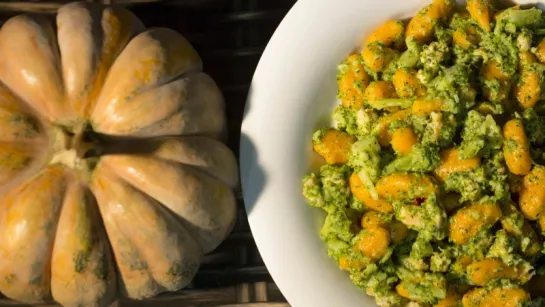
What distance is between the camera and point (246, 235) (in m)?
1.23

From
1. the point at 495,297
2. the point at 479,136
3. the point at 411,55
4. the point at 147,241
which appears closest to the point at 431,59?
the point at 411,55

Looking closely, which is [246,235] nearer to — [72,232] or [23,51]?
[72,232]

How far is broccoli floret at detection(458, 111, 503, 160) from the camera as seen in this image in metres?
0.92

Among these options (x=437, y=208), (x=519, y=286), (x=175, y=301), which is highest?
(x=437, y=208)

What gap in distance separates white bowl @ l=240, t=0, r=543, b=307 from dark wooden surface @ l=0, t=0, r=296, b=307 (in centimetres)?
18

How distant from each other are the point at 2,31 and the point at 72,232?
0.33 metres

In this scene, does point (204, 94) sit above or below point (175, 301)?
above

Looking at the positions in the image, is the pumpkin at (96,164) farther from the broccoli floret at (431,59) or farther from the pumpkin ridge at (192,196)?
the broccoli floret at (431,59)

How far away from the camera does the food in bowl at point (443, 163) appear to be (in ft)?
3.07

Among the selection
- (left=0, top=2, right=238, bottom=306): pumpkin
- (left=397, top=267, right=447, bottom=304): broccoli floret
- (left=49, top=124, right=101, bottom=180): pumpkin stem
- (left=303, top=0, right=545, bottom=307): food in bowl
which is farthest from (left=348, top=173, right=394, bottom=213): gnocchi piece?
(left=49, top=124, right=101, bottom=180): pumpkin stem

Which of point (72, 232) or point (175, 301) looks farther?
point (175, 301)

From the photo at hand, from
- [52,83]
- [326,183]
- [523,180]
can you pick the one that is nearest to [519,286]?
[523,180]

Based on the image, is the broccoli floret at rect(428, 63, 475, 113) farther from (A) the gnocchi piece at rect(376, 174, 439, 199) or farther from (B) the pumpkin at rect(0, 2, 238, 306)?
(B) the pumpkin at rect(0, 2, 238, 306)

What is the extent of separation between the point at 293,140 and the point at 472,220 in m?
0.30
